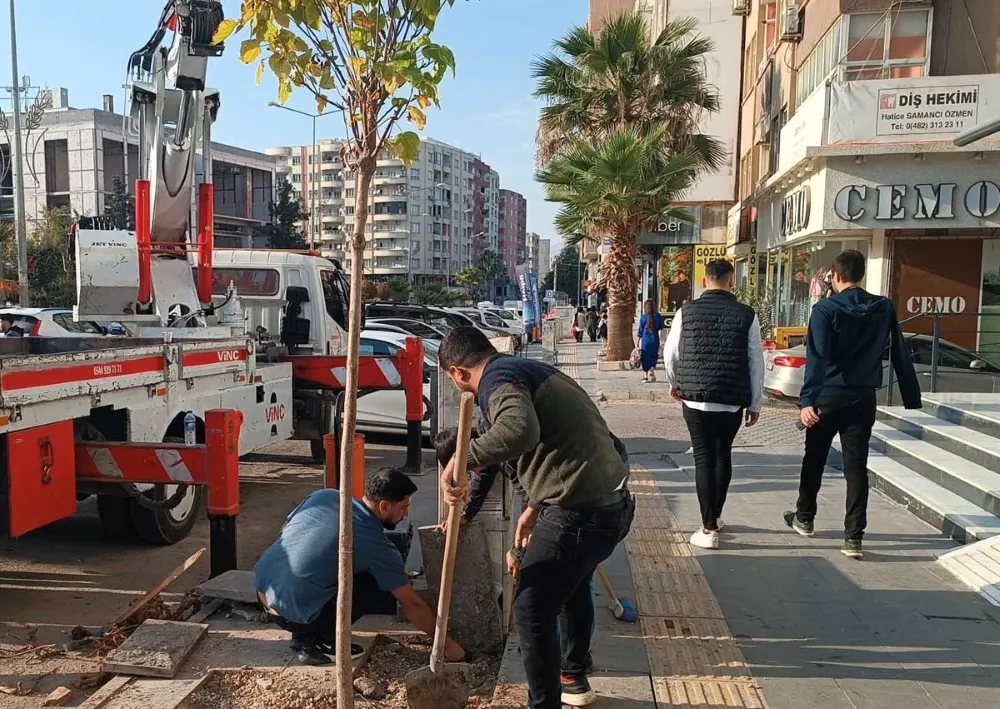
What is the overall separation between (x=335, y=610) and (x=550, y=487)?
1337 millimetres

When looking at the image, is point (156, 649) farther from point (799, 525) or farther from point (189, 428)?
point (799, 525)

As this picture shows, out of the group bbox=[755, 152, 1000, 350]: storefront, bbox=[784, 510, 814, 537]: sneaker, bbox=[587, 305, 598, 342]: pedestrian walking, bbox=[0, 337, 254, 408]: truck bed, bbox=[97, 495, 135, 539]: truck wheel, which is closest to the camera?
bbox=[0, 337, 254, 408]: truck bed

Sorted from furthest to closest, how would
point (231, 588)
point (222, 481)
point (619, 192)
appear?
point (619, 192) → point (222, 481) → point (231, 588)

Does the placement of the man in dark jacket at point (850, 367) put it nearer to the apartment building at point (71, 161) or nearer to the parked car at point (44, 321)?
the parked car at point (44, 321)

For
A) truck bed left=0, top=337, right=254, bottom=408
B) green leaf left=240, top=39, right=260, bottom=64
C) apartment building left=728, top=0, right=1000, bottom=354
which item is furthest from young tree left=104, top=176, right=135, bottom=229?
green leaf left=240, top=39, right=260, bottom=64

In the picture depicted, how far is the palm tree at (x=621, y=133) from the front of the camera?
17.6 m

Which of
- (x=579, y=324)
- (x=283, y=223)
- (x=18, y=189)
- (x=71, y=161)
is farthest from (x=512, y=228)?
(x=18, y=189)

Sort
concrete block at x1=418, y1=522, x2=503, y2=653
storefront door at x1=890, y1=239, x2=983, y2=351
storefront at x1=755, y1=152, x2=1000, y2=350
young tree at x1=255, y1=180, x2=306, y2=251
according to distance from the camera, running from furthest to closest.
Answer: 1. young tree at x1=255, y1=180, x2=306, y2=251
2. storefront door at x1=890, y1=239, x2=983, y2=351
3. storefront at x1=755, y1=152, x2=1000, y2=350
4. concrete block at x1=418, y1=522, x2=503, y2=653

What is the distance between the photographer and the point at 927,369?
11.0 metres

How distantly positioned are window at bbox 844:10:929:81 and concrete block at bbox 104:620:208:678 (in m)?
14.4

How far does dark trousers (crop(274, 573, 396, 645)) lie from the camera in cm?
349

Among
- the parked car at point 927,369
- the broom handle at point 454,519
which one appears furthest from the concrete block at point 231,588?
the parked car at point 927,369

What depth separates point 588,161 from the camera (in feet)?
58.4

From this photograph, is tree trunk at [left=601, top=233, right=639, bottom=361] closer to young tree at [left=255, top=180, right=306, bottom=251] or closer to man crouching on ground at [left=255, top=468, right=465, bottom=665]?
man crouching on ground at [left=255, top=468, right=465, bottom=665]
